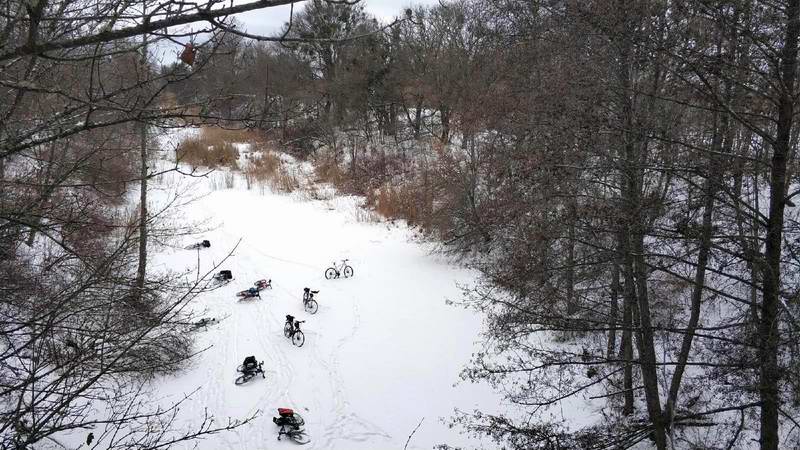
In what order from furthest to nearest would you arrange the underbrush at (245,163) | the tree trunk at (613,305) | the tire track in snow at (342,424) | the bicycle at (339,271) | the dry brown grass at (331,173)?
the underbrush at (245,163) → the dry brown grass at (331,173) → the bicycle at (339,271) → the tire track in snow at (342,424) → the tree trunk at (613,305)

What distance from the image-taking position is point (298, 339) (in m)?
10.6

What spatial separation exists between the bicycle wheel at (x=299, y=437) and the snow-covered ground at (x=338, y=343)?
131mm

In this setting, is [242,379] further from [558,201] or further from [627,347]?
[627,347]

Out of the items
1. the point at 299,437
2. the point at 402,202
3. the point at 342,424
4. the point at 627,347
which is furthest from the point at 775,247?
the point at 402,202

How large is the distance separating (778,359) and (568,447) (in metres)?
2.18

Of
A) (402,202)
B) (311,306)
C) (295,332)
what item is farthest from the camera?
(402,202)

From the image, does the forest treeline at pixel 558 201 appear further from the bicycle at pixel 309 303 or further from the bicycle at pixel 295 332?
the bicycle at pixel 309 303

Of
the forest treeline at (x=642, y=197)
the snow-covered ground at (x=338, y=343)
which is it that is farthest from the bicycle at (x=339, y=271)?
the forest treeline at (x=642, y=197)

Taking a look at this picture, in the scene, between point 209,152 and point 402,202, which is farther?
point 209,152

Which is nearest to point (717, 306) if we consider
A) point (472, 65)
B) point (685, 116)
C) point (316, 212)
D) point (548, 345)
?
point (548, 345)

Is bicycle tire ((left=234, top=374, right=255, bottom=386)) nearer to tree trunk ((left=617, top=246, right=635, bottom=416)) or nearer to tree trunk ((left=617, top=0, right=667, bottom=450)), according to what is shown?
tree trunk ((left=617, top=246, right=635, bottom=416))

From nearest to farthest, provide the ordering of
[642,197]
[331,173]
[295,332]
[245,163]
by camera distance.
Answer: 1. [642,197]
2. [295,332]
3. [331,173]
4. [245,163]

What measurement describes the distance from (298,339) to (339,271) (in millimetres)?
3913

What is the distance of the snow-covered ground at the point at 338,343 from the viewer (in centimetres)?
835
